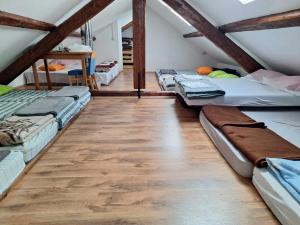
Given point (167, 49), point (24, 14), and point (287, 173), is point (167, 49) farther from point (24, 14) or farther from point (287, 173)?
point (287, 173)

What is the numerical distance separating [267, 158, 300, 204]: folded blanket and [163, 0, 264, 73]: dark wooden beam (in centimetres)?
269

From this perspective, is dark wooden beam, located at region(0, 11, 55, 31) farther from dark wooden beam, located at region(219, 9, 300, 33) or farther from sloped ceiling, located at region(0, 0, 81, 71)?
dark wooden beam, located at region(219, 9, 300, 33)

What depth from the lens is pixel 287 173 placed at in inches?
53.8

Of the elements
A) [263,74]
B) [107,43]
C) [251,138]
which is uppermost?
[107,43]

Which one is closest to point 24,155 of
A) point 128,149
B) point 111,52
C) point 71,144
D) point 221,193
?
point 71,144

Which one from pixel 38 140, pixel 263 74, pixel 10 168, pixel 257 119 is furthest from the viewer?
pixel 263 74

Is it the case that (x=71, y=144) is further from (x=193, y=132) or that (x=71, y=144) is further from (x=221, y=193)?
(x=221, y=193)

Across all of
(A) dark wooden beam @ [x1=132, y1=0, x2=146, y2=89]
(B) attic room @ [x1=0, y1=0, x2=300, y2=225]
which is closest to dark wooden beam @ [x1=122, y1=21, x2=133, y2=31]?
(B) attic room @ [x1=0, y1=0, x2=300, y2=225]

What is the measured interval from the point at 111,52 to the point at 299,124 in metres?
5.68

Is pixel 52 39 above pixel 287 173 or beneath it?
above

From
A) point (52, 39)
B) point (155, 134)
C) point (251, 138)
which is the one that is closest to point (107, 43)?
point (52, 39)

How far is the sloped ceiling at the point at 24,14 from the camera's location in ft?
7.82

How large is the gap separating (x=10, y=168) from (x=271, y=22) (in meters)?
2.60

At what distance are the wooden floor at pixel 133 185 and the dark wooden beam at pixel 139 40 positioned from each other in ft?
5.19
